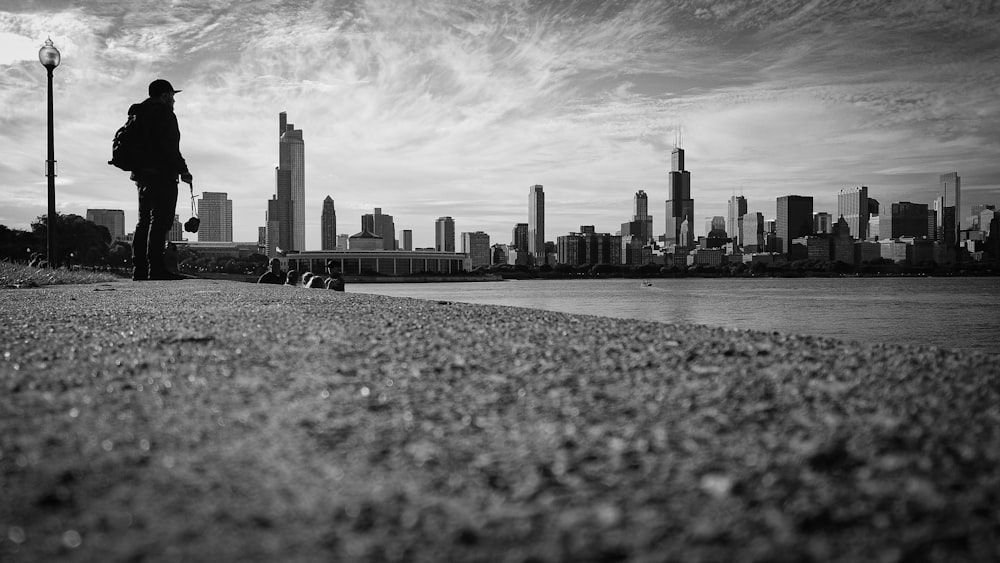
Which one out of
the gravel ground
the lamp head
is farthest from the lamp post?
the gravel ground

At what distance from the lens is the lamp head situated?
2056 centimetres

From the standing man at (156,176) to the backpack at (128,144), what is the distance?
13 centimetres

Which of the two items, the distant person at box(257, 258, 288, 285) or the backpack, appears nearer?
the backpack

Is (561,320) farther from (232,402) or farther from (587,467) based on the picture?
(587,467)

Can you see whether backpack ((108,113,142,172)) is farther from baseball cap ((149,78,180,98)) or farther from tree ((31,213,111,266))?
tree ((31,213,111,266))

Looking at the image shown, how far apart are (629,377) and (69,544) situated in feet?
7.13

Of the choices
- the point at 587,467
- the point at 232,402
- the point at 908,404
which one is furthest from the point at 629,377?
the point at 232,402

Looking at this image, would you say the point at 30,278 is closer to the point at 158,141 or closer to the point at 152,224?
the point at 152,224

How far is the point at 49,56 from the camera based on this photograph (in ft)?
67.8

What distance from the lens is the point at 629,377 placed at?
10.0 ft

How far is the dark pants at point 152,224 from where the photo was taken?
20375 mm

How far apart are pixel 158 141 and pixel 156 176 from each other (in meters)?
1.07

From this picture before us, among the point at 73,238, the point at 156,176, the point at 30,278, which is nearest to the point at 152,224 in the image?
the point at 156,176

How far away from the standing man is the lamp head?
10.8 ft
